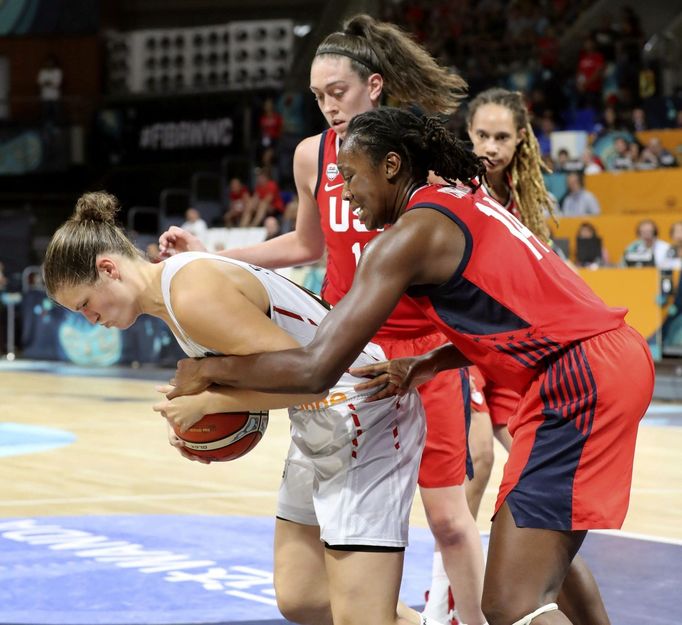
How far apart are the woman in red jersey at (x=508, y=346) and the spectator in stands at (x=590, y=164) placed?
12.0m

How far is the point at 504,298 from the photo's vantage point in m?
2.81

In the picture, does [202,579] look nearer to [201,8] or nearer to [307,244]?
[307,244]

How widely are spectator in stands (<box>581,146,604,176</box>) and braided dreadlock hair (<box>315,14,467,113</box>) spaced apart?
432 inches

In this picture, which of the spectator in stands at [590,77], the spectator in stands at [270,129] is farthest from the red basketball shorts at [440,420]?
the spectator in stands at [270,129]

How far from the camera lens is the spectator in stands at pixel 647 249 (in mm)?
11531

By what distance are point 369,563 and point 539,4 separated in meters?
17.4

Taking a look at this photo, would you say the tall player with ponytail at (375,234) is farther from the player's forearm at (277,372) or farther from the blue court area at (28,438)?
the blue court area at (28,438)

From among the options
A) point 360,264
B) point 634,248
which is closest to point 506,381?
point 360,264

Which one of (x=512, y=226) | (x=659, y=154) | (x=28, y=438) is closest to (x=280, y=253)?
(x=512, y=226)

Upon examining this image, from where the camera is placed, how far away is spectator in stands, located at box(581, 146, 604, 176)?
14648 millimetres

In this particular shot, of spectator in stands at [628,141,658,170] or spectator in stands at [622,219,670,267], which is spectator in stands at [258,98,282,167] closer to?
spectator in stands at [628,141,658,170]

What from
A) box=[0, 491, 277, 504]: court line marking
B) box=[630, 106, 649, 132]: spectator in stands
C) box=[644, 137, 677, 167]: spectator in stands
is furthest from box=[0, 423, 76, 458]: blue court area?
box=[630, 106, 649, 132]: spectator in stands

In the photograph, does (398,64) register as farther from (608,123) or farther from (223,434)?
(608,123)

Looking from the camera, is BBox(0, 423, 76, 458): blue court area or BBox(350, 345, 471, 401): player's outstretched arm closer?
BBox(350, 345, 471, 401): player's outstretched arm
